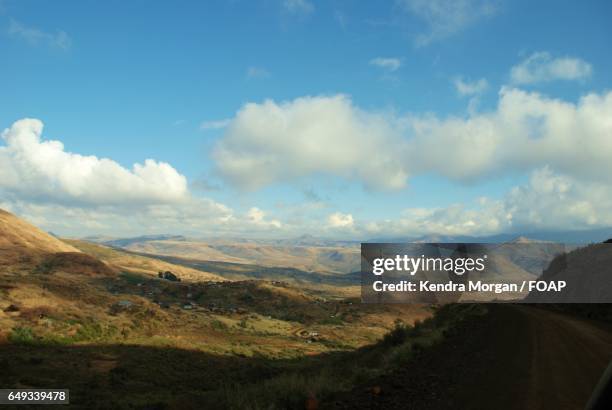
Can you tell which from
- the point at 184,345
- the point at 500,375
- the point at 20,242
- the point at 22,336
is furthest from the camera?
the point at 20,242

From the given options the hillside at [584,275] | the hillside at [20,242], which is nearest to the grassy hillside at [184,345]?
the hillside at [20,242]

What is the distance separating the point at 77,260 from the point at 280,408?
101689 millimetres

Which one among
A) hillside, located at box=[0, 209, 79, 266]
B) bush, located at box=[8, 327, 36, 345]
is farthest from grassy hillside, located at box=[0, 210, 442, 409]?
hillside, located at box=[0, 209, 79, 266]

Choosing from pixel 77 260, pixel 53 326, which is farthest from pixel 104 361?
pixel 77 260

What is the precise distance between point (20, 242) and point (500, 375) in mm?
129194

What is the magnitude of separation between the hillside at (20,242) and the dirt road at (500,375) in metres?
100.0

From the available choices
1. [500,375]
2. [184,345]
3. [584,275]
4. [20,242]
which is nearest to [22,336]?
[184,345]

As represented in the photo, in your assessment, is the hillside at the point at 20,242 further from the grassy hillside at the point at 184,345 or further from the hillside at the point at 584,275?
the hillside at the point at 584,275

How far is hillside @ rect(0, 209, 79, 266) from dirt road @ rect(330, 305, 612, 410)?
328 feet

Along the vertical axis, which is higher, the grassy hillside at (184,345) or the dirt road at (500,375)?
the dirt road at (500,375)

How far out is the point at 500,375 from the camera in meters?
13.5

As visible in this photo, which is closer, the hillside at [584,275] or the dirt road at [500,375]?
the dirt road at [500,375]

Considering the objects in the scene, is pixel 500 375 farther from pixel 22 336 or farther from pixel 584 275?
pixel 584 275

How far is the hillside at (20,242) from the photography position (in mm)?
96150
